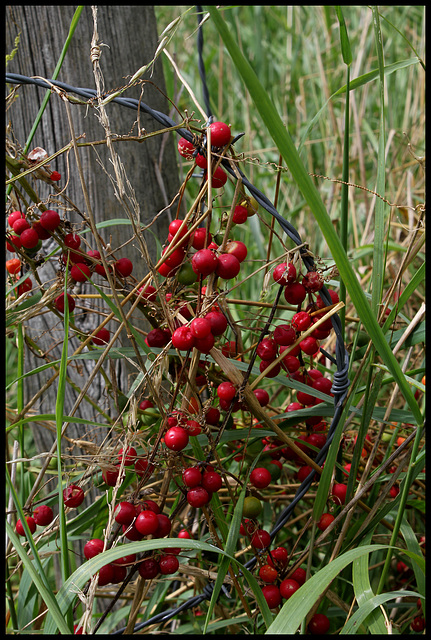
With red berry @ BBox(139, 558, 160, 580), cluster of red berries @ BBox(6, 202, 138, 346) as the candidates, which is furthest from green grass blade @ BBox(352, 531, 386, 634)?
cluster of red berries @ BBox(6, 202, 138, 346)

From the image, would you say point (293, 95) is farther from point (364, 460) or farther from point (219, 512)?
point (219, 512)

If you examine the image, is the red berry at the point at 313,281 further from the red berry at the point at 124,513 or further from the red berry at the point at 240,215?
the red berry at the point at 124,513

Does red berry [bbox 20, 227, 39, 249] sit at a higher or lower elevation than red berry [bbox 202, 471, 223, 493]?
higher

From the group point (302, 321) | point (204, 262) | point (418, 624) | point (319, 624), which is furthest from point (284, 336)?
point (418, 624)

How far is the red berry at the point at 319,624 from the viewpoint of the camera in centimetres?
57

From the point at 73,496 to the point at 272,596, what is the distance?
26 cm

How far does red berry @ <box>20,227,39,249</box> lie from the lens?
0.59 metres

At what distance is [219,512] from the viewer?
1.93 ft

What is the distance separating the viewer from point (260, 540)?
560 millimetres

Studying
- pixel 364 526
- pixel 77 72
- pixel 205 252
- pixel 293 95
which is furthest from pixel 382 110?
pixel 293 95

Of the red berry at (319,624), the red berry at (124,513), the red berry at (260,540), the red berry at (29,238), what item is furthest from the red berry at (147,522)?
the red berry at (29,238)

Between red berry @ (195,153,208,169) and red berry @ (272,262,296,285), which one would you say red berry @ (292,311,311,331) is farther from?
red berry @ (195,153,208,169)

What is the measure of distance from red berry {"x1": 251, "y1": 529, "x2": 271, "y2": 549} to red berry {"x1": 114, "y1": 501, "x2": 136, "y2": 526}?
144 mm

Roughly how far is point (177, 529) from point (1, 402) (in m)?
0.42
